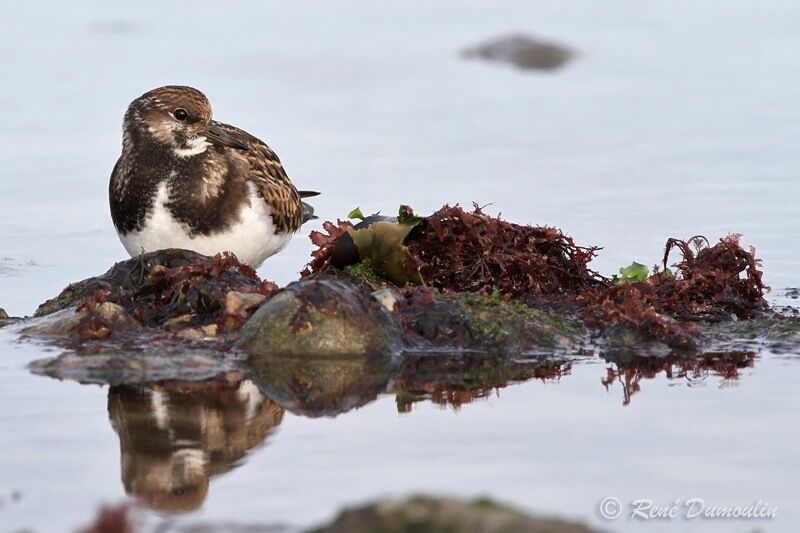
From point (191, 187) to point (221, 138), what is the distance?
48 cm

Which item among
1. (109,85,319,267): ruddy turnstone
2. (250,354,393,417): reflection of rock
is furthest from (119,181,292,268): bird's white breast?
(250,354,393,417): reflection of rock

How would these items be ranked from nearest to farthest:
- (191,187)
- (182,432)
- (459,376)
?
1. (182,432)
2. (459,376)
3. (191,187)

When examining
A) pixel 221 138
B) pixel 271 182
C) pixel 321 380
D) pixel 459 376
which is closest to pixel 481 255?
pixel 271 182

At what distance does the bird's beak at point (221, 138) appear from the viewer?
314 inches

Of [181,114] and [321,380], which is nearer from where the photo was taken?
[321,380]

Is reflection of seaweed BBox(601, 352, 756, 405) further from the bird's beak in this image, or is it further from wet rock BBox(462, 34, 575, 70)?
wet rock BBox(462, 34, 575, 70)

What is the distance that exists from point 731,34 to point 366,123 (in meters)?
4.13

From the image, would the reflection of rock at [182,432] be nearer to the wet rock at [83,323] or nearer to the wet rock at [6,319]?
the wet rock at [83,323]

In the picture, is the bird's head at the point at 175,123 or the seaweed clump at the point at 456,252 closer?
the seaweed clump at the point at 456,252

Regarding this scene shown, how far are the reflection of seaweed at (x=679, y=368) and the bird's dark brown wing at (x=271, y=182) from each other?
7.53ft

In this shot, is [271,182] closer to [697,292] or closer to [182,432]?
[697,292]

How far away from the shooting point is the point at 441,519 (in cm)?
381

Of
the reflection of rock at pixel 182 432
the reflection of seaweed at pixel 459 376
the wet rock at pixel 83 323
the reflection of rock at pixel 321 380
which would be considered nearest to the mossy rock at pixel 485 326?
the reflection of seaweed at pixel 459 376

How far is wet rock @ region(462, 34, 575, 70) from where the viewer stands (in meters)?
14.3
